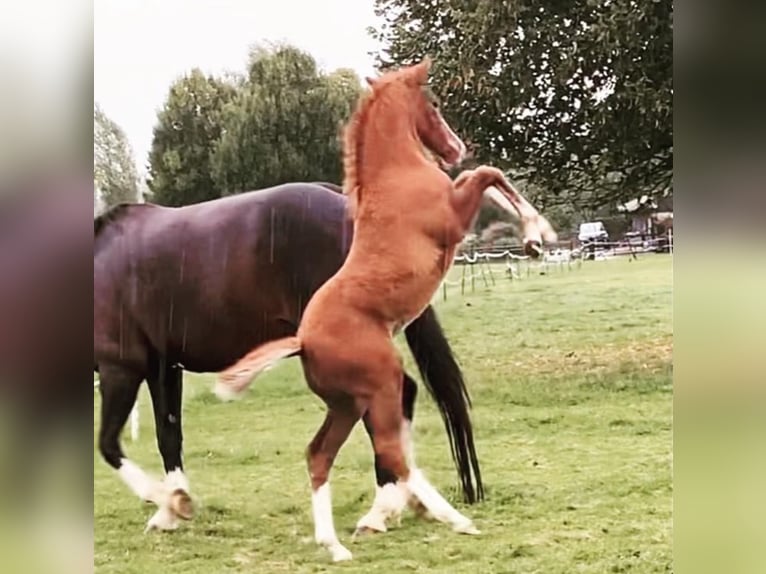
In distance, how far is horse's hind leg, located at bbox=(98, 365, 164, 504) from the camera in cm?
287

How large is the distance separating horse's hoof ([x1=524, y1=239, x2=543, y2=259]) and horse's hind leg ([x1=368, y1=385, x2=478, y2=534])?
553 millimetres

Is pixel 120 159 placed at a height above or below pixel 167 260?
above

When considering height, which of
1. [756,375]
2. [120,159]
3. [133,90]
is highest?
[133,90]

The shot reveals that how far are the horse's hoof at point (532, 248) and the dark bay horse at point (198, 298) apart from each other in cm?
34

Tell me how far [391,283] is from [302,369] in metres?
0.35

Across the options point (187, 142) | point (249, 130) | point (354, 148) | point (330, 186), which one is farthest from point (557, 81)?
point (187, 142)

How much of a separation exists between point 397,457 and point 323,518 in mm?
276

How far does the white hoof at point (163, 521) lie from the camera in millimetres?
2877

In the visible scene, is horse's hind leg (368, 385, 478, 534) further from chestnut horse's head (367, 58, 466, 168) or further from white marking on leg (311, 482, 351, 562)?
chestnut horse's head (367, 58, 466, 168)

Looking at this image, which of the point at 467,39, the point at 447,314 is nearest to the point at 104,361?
the point at 447,314

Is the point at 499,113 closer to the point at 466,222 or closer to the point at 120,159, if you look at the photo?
the point at 466,222

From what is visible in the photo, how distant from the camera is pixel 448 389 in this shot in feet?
9.48

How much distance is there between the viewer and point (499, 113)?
2.91 meters

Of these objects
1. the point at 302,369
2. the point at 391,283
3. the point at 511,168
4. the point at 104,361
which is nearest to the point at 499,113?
the point at 511,168
